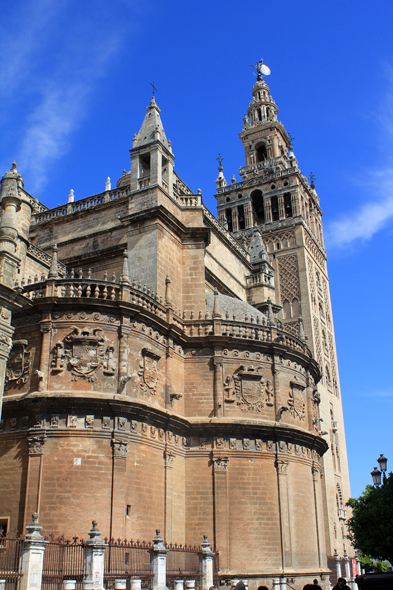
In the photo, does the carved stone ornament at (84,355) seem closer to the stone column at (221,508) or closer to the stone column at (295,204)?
the stone column at (221,508)

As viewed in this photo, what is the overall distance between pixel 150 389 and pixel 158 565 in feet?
22.1

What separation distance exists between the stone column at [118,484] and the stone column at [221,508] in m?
4.38

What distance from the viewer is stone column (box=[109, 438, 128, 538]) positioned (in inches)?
671

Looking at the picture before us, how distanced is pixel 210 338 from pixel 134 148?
8789mm

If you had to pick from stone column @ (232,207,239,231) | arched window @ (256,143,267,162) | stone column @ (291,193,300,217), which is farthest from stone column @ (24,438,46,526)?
arched window @ (256,143,267,162)

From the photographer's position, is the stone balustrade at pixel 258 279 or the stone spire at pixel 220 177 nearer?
the stone balustrade at pixel 258 279

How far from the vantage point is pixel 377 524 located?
77.8 ft

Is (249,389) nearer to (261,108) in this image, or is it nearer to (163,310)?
(163,310)

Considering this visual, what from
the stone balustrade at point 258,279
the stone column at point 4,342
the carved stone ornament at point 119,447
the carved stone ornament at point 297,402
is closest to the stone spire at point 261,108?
the stone balustrade at point 258,279

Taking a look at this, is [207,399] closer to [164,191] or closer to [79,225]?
[164,191]

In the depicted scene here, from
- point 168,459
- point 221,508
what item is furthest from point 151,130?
point 221,508

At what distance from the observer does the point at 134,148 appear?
82.6 ft

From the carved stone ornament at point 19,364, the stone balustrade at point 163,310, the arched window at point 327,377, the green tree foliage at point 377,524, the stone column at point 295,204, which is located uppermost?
the stone column at point 295,204

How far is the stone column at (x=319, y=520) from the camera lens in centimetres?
2378
